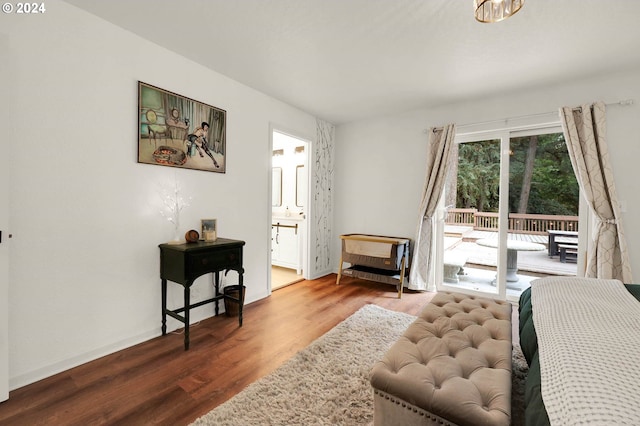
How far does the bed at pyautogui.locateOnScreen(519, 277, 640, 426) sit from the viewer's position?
768mm

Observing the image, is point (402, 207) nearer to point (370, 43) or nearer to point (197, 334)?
point (370, 43)

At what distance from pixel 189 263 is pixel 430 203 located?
2986 mm

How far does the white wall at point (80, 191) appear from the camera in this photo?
1.79 metres

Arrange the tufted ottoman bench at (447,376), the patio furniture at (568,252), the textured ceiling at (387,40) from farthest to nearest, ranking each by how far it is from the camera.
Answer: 1. the patio furniture at (568,252)
2. the textured ceiling at (387,40)
3. the tufted ottoman bench at (447,376)

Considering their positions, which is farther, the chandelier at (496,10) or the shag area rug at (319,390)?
the shag area rug at (319,390)

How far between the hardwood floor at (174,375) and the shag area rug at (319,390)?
133 mm

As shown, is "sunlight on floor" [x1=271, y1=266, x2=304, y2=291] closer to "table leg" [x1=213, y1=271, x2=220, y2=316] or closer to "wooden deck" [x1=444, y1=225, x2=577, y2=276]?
"table leg" [x1=213, y1=271, x2=220, y2=316]

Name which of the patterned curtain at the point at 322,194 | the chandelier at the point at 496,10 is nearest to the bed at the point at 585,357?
the chandelier at the point at 496,10

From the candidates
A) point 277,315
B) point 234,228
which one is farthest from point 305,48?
point 277,315

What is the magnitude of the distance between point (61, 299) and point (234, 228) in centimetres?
150

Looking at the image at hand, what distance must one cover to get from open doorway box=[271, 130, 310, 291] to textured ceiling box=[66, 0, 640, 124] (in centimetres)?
173

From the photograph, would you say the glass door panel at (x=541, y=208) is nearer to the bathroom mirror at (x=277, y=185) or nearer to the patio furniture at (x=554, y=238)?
the patio furniture at (x=554, y=238)

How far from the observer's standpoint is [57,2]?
1897 millimetres

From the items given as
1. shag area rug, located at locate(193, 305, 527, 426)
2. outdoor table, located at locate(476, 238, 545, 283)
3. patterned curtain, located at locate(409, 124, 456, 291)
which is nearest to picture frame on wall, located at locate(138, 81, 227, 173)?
shag area rug, located at locate(193, 305, 527, 426)
